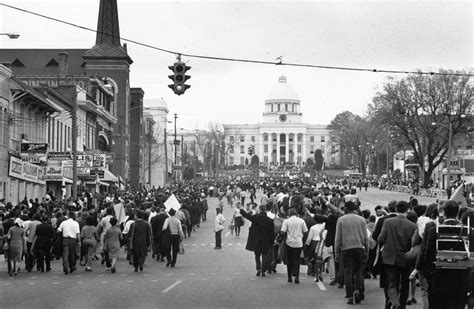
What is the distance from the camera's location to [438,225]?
37.6ft

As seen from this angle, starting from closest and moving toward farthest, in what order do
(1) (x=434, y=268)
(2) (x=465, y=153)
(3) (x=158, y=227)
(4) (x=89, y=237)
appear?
(1) (x=434, y=268) → (4) (x=89, y=237) → (3) (x=158, y=227) → (2) (x=465, y=153)

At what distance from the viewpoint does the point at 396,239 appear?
14.5 meters

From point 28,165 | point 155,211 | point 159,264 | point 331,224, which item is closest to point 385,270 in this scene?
point 331,224

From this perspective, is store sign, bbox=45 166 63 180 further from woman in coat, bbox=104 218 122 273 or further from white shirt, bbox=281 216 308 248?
white shirt, bbox=281 216 308 248

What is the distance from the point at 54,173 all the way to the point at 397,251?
32374 millimetres

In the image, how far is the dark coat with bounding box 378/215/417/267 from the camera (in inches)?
567

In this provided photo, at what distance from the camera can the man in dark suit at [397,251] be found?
14375 mm

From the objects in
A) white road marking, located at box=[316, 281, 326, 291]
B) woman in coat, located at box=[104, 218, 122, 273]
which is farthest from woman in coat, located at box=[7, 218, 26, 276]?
white road marking, located at box=[316, 281, 326, 291]

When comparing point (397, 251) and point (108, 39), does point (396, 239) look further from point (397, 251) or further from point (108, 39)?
point (108, 39)

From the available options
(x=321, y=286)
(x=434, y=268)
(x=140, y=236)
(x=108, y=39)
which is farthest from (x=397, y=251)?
(x=108, y=39)

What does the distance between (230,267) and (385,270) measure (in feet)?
36.2

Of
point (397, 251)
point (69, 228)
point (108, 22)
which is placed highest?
point (108, 22)

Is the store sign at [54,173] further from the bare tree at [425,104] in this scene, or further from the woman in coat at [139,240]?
the bare tree at [425,104]

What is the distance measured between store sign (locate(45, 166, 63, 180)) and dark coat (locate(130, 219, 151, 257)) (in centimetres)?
2110
